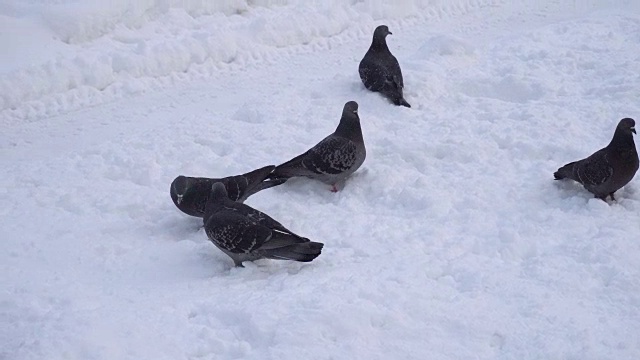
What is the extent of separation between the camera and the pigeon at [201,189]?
626 centimetres

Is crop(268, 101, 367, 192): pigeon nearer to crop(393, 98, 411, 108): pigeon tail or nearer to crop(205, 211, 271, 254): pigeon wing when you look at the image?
crop(205, 211, 271, 254): pigeon wing

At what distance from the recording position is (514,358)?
4.54 metres

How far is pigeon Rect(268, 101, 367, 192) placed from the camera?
6.80 m

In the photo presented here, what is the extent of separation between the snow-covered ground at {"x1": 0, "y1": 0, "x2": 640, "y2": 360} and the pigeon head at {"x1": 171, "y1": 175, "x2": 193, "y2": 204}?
311 mm

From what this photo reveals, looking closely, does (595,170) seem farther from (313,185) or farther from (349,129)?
(313,185)

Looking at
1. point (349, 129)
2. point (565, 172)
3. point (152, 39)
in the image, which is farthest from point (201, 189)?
point (152, 39)

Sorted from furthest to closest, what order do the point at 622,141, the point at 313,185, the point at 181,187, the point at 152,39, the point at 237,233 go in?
the point at 152,39, the point at 313,185, the point at 622,141, the point at 181,187, the point at 237,233

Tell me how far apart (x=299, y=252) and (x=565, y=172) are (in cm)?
263

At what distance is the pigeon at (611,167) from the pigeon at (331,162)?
191 centimetres

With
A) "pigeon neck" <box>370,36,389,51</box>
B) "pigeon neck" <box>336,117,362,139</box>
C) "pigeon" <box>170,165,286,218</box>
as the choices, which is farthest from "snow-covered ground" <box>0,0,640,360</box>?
"pigeon neck" <box>370,36,389,51</box>

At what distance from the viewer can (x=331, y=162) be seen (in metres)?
6.79

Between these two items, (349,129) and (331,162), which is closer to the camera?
(331,162)

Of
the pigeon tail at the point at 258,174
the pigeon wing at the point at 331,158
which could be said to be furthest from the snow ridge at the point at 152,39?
the pigeon wing at the point at 331,158

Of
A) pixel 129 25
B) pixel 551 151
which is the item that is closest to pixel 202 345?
pixel 551 151
